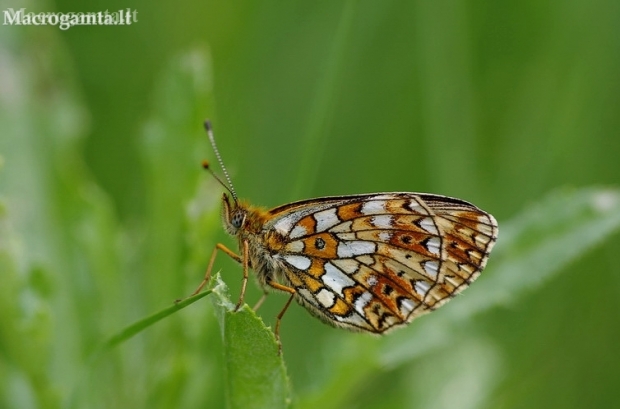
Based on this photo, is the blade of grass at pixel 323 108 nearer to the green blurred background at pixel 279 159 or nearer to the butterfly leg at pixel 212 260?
the green blurred background at pixel 279 159

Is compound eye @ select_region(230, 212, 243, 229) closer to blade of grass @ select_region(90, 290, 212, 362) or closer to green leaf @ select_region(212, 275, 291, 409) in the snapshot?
blade of grass @ select_region(90, 290, 212, 362)

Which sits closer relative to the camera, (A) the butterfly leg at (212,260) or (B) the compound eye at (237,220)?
(A) the butterfly leg at (212,260)

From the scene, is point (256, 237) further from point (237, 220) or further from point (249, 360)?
point (249, 360)

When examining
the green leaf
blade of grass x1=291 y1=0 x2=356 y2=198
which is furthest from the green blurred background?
the green leaf

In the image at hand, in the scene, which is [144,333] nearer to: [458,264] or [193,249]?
[193,249]

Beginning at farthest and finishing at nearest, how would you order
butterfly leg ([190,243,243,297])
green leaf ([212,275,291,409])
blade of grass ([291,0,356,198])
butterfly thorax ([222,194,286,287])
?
blade of grass ([291,0,356,198]) → butterfly thorax ([222,194,286,287]) → butterfly leg ([190,243,243,297]) → green leaf ([212,275,291,409])

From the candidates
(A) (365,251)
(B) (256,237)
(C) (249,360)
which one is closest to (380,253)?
(A) (365,251)

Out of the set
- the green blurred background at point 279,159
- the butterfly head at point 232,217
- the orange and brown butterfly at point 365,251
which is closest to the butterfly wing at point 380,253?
the orange and brown butterfly at point 365,251
